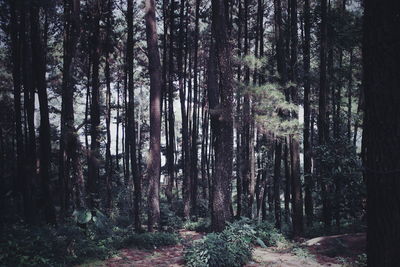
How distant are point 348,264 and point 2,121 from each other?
2722cm

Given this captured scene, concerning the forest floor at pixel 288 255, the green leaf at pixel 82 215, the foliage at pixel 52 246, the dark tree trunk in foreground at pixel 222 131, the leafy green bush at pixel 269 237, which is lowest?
the leafy green bush at pixel 269 237

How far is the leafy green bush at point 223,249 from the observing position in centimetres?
755

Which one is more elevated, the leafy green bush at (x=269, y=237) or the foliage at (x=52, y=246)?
the foliage at (x=52, y=246)

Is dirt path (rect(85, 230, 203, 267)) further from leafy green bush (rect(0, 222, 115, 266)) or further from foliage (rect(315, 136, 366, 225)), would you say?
foliage (rect(315, 136, 366, 225))

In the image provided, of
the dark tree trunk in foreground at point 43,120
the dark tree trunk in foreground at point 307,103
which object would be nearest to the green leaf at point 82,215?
the dark tree trunk in foreground at point 43,120

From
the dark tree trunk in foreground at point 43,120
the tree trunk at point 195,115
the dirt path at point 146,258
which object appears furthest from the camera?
the tree trunk at point 195,115

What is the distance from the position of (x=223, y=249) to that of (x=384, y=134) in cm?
606

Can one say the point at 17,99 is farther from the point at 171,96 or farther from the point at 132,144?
the point at 171,96

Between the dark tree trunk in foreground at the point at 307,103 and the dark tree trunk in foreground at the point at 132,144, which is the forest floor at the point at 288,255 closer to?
the dark tree trunk in foreground at the point at 132,144

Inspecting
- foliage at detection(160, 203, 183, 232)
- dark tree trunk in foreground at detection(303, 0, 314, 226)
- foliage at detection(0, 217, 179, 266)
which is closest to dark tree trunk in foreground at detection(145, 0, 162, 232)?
foliage at detection(0, 217, 179, 266)

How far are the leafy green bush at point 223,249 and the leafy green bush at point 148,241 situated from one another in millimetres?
3151

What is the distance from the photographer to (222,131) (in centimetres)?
962

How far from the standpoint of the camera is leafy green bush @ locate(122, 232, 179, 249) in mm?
10758

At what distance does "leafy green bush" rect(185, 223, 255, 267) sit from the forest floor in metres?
0.39
